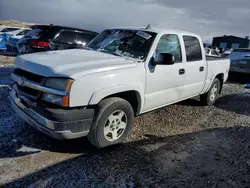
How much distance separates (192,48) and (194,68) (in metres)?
0.44

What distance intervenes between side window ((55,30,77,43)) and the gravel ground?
4.12m

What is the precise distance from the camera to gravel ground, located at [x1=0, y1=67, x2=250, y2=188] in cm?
275

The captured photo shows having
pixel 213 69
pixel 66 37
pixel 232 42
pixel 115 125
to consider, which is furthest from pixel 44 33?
pixel 232 42

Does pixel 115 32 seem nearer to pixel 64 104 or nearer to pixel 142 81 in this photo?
pixel 142 81

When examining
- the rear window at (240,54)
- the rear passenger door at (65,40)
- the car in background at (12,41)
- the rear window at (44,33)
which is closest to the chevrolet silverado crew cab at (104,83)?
the rear passenger door at (65,40)

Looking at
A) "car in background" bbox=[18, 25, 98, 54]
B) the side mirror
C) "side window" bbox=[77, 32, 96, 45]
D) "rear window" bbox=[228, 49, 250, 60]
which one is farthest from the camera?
"rear window" bbox=[228, 49, 250, 60]

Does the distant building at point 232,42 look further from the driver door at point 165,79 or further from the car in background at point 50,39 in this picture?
the driver door at point 165,79

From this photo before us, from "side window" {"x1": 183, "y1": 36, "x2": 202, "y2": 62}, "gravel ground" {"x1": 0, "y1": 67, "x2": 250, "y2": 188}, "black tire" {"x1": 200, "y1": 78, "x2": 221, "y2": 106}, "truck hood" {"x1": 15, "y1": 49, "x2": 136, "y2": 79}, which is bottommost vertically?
"gravel ground" {"x1": 0, "y1": 67, "x2": 250, "y2": 188}

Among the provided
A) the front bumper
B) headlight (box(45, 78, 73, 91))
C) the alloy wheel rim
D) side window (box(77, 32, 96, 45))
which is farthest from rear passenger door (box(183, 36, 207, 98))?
side window (box(77, 32, 96, 45))

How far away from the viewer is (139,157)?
10.9 ft

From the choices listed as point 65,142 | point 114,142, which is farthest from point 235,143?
point 65,142

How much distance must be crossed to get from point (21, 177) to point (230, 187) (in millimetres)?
2513

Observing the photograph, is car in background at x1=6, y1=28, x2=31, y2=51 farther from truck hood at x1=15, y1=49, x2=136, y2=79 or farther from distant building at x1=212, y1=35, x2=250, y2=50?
distant building at x1=212, y1=35, x2=250, y2=50

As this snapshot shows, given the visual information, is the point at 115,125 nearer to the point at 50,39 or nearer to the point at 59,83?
the point at 59,83
